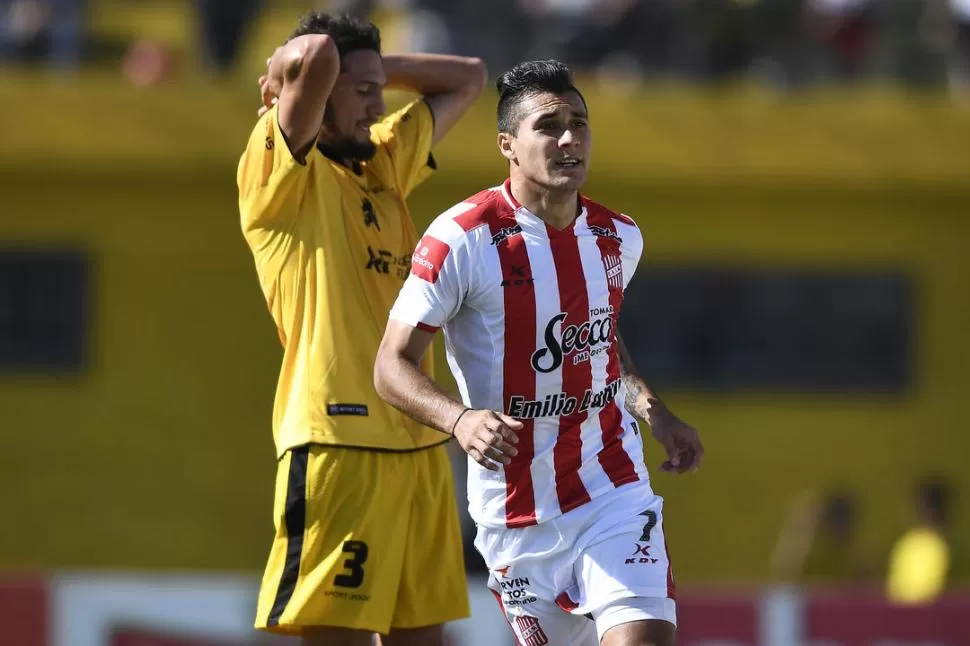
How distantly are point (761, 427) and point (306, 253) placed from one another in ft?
27.3

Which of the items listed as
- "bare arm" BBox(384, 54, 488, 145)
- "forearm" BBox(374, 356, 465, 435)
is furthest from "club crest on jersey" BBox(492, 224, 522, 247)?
"bare arm" BBox(384, 54, 488, 145)

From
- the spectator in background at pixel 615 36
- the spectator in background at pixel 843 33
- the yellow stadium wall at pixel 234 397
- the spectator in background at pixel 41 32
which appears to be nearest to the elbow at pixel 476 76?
the yellow stadium wall at pixel 234 397

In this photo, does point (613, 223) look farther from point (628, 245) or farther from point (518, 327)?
point (518, 327)

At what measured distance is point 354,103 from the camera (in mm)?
5613

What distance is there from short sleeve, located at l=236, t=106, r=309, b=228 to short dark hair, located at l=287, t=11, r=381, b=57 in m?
0.34

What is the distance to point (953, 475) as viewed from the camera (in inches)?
525

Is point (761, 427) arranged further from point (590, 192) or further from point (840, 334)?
point (590, 192)

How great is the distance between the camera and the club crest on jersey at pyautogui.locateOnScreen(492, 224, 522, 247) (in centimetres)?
510

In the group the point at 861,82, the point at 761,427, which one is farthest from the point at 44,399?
the point at 861,82

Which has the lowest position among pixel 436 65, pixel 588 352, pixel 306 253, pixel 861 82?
pixel 588 352

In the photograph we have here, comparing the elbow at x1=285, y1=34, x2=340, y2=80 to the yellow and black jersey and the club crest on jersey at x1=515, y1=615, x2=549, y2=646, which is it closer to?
the yellow and black jersey

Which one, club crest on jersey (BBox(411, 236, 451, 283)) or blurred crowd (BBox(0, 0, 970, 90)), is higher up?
blurred crowd (BBox(0, 0, 970, 90))

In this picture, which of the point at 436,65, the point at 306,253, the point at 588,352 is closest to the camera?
the point at 588,352

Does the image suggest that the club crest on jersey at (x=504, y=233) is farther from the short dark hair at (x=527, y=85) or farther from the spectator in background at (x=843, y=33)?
the spectator in background at (x=843, y=33)
